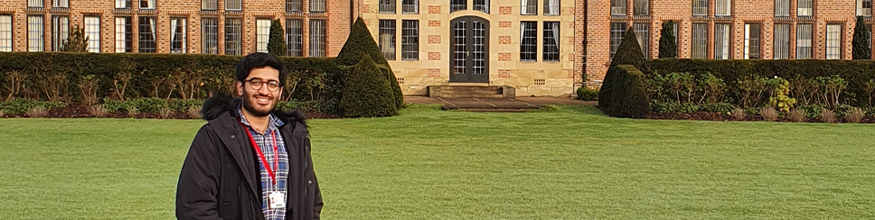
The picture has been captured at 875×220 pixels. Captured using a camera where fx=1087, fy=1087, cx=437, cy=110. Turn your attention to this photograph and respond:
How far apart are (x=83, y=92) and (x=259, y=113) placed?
18450 mm

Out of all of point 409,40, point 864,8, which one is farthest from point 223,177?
point 864,8

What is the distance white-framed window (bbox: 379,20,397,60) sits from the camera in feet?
99.7

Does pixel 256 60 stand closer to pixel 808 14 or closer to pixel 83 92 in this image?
pixel 83 92

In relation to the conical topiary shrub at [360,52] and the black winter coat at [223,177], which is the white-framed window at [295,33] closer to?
the conical topiary shrub at [360,52]

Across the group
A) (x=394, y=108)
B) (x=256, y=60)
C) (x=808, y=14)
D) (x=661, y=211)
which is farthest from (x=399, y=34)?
(x=256, y=60)

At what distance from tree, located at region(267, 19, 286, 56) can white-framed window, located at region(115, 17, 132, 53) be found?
414 cm

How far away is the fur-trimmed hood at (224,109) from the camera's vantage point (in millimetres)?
4734

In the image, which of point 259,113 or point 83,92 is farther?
point 83,92

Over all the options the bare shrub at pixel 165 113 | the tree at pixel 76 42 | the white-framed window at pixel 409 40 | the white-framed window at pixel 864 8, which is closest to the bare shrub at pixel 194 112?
the bare shrub at pixel 165 113

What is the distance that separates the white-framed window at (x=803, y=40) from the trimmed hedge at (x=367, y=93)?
14.9 m

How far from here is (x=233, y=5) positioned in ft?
101

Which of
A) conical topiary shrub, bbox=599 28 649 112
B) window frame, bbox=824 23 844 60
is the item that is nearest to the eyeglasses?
conical topiary shrub, bbox=599 28 649 112

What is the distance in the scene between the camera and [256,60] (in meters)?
4.75

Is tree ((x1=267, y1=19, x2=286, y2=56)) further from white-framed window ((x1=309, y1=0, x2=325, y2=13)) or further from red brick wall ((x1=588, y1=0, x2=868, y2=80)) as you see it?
red brick wall ((x1=588, y1=0, x2=868, y2=80))
